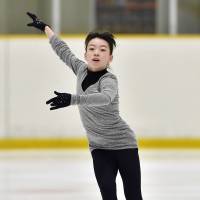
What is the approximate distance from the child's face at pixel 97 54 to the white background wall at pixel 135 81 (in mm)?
7499

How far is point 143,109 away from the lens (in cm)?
1166

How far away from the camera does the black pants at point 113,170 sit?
4.03 m

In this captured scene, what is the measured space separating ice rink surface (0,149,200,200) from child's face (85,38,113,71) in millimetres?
2343

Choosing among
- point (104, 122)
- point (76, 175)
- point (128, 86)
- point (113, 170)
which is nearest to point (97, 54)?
point (104, 122)

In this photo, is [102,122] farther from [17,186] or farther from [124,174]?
[17,186]

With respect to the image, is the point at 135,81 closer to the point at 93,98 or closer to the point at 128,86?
the point at 128,86

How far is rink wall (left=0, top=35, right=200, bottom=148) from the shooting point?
11.5m

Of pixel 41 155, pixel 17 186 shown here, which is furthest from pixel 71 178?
pixel 41 155

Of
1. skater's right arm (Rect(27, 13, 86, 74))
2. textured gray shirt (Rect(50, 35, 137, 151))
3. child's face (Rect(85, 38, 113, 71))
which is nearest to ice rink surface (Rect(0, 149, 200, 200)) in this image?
skater's right arm (Rect(27, 13, 86, 74))

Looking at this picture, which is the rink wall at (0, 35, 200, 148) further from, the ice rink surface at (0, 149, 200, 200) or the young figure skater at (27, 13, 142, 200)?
the young figure skater at (27, 13, 142, 200)

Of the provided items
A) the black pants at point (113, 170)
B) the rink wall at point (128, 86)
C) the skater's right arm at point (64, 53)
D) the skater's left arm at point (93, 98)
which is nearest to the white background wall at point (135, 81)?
the rink wall at point (128, 86)

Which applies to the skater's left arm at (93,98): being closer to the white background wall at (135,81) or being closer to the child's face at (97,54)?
the child's face at (97,54)

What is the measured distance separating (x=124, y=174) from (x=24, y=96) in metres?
7.70

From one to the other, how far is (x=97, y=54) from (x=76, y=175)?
163 inches
